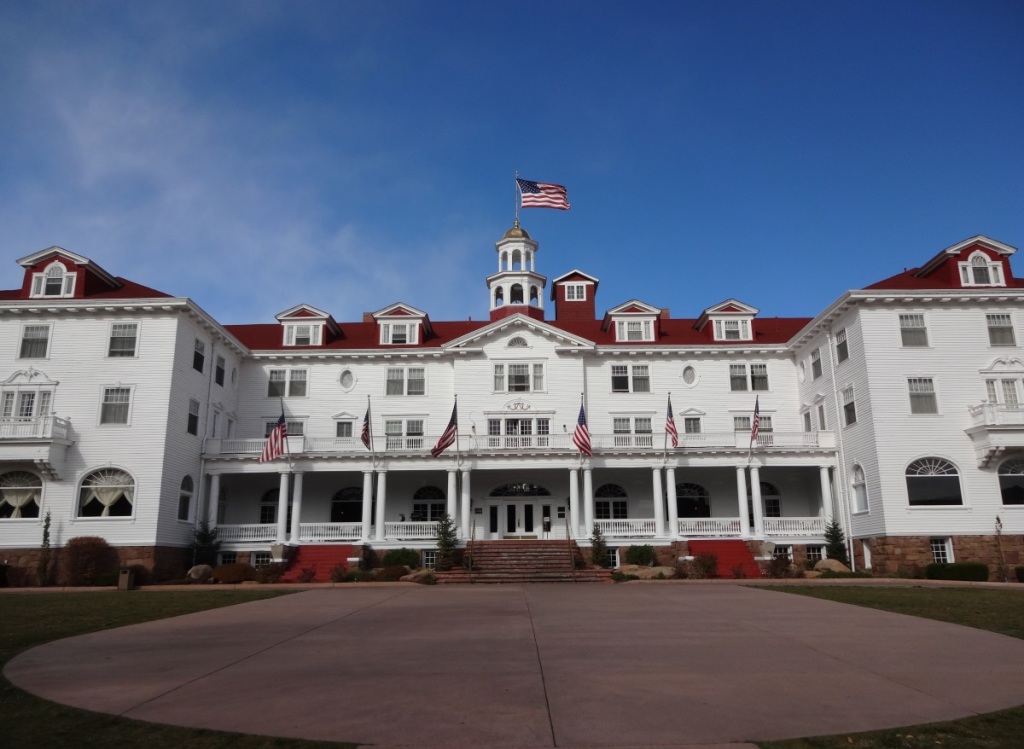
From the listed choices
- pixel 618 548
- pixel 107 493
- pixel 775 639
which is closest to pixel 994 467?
pixel 618 548

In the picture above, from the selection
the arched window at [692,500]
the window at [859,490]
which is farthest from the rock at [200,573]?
the window at [859,490]

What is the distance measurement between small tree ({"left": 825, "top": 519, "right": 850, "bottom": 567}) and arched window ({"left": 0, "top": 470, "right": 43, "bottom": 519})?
34.3m

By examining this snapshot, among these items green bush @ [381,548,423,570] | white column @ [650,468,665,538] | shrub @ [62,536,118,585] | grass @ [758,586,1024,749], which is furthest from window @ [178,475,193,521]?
grass @ [758,586,1024,749]

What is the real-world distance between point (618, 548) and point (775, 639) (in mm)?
23785

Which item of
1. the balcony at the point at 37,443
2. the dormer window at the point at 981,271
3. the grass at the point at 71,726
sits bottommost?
the grass at the point at 71,726

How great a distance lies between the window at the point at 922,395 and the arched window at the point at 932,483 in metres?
2.13

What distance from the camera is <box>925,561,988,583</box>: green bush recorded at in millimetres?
29406

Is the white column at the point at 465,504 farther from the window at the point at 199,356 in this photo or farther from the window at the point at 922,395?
the window at the point at 922,395

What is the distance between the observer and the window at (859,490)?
34.6 metres

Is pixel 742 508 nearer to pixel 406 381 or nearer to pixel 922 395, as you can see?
pixel 922 395

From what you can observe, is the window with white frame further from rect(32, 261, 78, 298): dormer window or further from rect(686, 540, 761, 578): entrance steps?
rect(32, 261, 78, 298): dormer window

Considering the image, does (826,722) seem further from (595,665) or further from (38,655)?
(38,655)

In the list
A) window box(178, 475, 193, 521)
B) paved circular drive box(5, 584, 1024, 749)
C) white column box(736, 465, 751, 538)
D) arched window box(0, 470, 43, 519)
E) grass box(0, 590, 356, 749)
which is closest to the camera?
grass box(0, 590, 356, 749)

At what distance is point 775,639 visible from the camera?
498 inches
